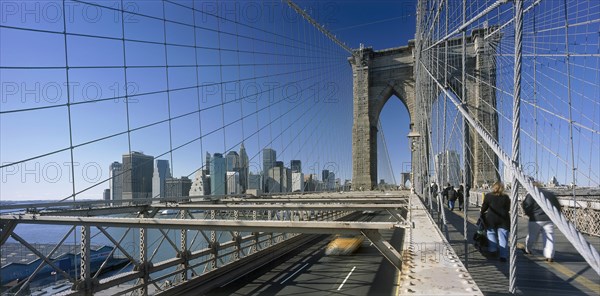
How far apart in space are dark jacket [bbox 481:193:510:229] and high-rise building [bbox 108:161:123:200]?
6004 mm

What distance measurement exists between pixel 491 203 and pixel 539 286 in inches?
58.0

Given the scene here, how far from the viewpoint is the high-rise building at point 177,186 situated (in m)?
8.90

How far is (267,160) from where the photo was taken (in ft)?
47.1

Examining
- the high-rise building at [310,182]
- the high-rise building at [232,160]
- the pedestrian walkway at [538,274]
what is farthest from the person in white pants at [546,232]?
the high-rise building at [310,182]

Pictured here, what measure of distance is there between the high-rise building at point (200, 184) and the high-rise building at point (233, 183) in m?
1.27

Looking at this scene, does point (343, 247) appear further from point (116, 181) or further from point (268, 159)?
point (116, 181)

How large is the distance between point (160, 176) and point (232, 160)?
3.01m

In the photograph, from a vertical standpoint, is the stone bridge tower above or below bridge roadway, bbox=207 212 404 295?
above

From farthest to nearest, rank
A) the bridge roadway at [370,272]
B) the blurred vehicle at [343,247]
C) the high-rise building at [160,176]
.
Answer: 1. the blurred vehicle at [343,247]
2. the high-rise building at [160,176]
3. the bridge roadway at [370,272]

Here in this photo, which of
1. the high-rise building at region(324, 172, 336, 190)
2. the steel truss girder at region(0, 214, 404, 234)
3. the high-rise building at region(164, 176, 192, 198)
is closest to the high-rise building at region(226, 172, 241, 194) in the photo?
the high-rise building at region(164, 176, 192, 198)

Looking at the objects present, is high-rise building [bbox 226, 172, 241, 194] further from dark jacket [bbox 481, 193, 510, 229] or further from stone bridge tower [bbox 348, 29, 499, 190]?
stone bridge tower [bbox 348, 29, 499, 190]

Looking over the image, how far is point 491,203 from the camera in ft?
17.3

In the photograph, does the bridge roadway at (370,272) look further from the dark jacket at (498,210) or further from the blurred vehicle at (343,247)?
the dark jacket at (498,210)

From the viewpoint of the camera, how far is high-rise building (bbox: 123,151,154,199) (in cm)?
733
